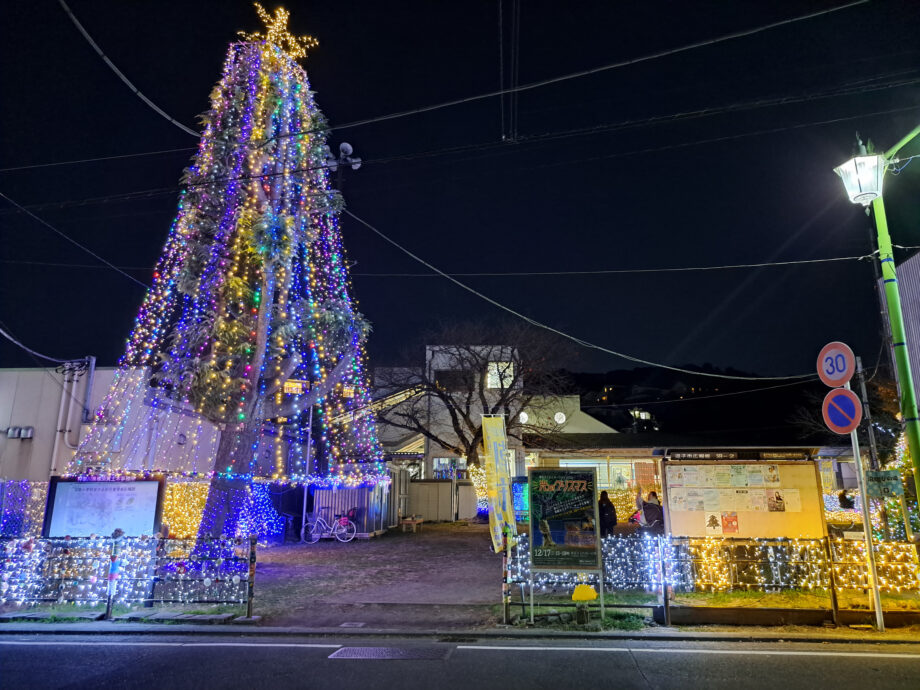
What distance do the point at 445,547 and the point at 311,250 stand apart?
9663mm

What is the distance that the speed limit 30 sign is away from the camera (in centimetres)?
776

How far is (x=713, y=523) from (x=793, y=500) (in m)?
1.43

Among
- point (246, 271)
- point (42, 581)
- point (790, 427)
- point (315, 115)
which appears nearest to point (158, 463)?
point (246, 271)

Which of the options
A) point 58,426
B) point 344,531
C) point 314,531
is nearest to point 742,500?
point 344,531

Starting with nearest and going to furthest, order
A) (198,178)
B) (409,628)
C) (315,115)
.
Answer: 1. (409,628)
2. (198,178)
3. (315,115)

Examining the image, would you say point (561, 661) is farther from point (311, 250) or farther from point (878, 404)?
point (878, 404)

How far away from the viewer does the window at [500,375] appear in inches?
1103

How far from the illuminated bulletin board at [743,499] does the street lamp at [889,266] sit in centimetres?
231

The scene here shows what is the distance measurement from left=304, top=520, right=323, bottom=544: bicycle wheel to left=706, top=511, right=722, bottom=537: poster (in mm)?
13797

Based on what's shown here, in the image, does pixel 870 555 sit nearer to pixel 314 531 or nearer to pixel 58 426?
pixel 314 531

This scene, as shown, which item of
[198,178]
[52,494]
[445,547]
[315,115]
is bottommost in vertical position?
[445,547]

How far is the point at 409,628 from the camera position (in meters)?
7.93

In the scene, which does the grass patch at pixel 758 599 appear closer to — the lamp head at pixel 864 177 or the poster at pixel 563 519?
the poster at pixel 563 519

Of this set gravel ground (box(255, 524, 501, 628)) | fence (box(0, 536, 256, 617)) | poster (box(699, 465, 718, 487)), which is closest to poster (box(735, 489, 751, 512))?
poster (box(699, 465, 718, 487))
